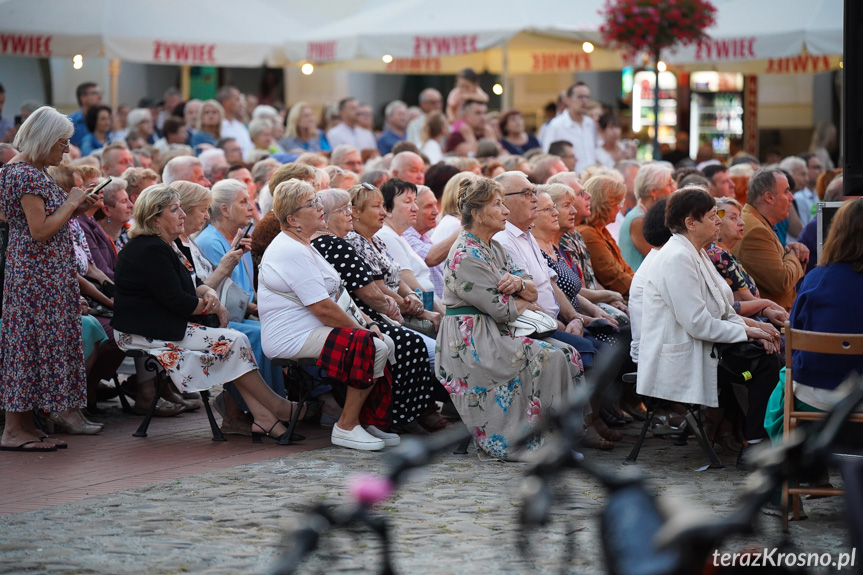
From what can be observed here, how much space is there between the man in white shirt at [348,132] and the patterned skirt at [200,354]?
7.97 metres

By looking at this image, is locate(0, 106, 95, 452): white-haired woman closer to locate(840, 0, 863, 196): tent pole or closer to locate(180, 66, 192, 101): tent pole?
locate(840, 0, 863, 196): tent pole

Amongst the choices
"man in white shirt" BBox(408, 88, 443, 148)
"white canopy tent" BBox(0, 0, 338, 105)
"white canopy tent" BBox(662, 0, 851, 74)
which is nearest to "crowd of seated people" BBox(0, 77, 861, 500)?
"white canopy tent" BBox(662, 0, 851, 74)

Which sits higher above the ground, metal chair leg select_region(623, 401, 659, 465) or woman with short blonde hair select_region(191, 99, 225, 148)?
woman with short blonde hair select_region(191, 99, 225, 148)

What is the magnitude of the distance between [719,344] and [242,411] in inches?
124

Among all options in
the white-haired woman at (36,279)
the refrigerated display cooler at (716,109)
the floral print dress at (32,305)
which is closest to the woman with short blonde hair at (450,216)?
the white-haired woman at (36,279)

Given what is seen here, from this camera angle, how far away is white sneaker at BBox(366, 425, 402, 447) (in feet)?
23.3

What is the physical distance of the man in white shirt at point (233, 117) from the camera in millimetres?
14836

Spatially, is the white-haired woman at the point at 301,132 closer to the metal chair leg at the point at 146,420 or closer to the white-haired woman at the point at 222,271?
the white-haired woman at the point at 222,271

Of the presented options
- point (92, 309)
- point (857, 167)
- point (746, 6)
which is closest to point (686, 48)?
point (746, 6)

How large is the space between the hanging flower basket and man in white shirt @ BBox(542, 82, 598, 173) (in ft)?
3.28

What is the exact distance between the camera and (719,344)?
21.6 ft

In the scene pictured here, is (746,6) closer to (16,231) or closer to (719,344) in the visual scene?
(719,344)

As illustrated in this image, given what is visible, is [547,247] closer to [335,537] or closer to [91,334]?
[91,334]

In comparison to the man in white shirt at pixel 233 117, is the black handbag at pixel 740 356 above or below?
below
